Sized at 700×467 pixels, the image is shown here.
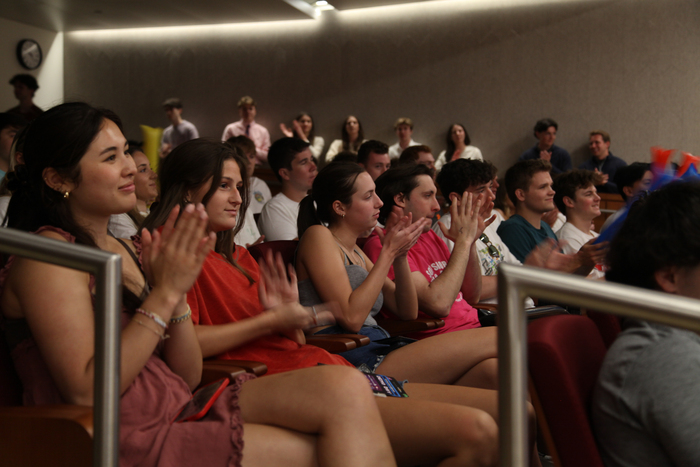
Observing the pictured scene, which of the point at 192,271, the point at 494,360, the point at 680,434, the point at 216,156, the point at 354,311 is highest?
the point at 216,156

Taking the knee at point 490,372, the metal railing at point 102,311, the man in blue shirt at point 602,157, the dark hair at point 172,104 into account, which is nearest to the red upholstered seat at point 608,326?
the knee at point 490,372

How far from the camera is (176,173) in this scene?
1880 millimetres

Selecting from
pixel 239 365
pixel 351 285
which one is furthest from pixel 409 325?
pixel 239 365

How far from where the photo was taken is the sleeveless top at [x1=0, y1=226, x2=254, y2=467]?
1.15m

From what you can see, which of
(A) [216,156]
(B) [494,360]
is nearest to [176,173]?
(A) [216,156]

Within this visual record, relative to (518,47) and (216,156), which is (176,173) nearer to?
(216,156)

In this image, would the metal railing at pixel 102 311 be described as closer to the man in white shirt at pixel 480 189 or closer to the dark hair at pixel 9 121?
the man in white shirt at pixel 480 189

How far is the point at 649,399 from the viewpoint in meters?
0.97

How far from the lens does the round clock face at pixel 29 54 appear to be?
8996 millimetres

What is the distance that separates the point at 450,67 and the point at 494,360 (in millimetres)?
6447

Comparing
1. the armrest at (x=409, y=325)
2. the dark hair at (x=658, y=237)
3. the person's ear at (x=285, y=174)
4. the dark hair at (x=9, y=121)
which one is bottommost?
the armrest at (x=409, y=325)

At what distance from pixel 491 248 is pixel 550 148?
4.52m

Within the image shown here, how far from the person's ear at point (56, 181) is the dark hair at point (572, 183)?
301cm

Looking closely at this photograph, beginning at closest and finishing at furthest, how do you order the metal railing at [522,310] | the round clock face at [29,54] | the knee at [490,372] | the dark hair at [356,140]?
the metal railing at [522,310] < the knee at [490,372] < the dark hair at [356,140] < the round clock face at [29,54]
